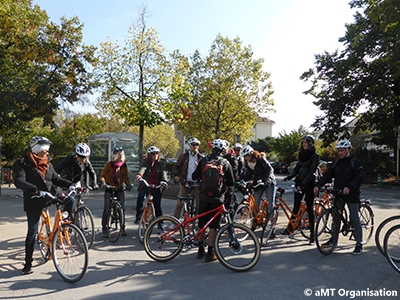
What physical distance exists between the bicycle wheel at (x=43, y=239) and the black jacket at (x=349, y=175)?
4.45m

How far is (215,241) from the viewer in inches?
212

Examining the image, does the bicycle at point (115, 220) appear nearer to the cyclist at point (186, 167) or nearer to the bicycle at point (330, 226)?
the cyclist at point (186, 167)

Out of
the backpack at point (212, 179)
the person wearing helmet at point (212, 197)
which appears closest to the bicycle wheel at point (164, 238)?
the person wearing helmet at point (212, 197)

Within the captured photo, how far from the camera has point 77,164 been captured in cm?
691

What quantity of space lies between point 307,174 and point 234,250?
7.61 feet

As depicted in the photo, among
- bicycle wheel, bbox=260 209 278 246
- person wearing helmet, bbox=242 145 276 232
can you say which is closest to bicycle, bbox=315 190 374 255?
bicycle wheel, bbox=260 209 278 246

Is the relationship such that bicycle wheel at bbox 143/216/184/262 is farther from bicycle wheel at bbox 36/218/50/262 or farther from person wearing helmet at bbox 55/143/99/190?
person wearing helmet at bbox 55/143/99/190

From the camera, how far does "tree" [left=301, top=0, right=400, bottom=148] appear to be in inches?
888

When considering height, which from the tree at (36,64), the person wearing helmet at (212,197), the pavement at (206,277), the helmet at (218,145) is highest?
the tree at (36,64)

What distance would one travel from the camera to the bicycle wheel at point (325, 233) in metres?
6.21

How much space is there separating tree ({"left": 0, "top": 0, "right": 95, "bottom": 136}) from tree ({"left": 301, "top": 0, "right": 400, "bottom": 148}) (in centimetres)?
1476

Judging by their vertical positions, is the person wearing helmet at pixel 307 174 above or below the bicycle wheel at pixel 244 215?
above

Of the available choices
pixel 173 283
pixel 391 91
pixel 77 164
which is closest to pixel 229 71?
pixel 391 91

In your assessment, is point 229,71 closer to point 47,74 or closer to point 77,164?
point 47,74
